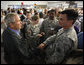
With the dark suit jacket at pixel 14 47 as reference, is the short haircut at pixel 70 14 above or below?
above

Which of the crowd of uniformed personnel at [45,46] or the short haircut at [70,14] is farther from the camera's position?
the short haircut at [70,14]

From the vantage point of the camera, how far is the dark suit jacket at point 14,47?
142 cm

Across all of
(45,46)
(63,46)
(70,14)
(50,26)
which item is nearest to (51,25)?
(50,26)

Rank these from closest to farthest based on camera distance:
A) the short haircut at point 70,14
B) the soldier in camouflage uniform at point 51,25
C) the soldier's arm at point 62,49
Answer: the soldier's arm at point 62,49, the short haircut at point 70,14, the soldier in camouflage uniform at point 51,25

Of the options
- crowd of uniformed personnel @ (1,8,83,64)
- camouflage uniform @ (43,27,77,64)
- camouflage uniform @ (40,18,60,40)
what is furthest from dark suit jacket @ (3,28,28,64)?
camouflage uniform @ (40,18,60,40)

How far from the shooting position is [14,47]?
1.42 m

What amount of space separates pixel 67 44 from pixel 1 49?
86 cm

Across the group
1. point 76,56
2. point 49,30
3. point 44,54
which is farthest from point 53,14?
point 76,56

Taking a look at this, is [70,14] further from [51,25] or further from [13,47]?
[51,25]

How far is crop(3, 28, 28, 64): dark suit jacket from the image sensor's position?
56.1 inches

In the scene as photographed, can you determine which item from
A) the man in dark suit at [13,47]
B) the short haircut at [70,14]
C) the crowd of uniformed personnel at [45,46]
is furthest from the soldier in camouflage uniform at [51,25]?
the man in dark suit at [13,47]

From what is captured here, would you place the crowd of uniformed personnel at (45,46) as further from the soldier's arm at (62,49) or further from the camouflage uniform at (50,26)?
the camouflage uniform at (50,26)

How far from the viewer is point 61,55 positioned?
1.36 meters

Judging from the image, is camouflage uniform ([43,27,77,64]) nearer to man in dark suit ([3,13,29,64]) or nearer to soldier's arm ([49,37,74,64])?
soldier's arm ([49,37,74,64])
